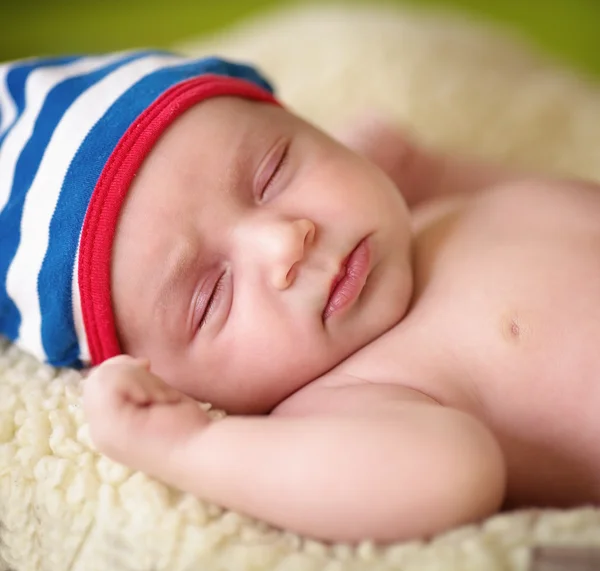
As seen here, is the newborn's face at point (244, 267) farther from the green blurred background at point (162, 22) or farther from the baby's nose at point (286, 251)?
the green blurred background at point (162, 22)

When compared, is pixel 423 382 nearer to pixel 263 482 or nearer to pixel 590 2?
pixel 263 482

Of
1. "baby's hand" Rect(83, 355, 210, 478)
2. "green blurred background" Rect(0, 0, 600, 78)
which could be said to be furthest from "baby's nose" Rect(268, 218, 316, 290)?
"green blurred background" Rect(0, 0, 600, 78)

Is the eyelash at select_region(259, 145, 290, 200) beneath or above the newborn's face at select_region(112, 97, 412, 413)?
above

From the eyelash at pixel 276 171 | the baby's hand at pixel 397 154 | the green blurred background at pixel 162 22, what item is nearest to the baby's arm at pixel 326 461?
the eyelash at pixel 276 171

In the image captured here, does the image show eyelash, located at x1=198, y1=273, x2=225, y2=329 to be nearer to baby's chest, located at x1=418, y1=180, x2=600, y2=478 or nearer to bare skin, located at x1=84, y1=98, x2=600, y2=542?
bare skin, located at x1=84, y1=98, x2=600, y2=542

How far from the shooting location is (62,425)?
0.90m

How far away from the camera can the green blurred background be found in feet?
8.66

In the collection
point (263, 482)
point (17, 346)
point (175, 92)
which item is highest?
point (175, 92)

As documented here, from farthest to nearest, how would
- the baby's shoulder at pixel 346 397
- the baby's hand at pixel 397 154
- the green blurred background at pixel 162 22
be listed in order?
1. the green blurred background at pixel 162 22
2. the baby's hand at pixel 397 154
3. the baby's shoulder at pixel 346 397

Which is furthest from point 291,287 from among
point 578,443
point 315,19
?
point 315,19

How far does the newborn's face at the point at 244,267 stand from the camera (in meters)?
0.95

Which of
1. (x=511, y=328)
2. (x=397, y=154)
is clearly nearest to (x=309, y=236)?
(x=511, y=328)

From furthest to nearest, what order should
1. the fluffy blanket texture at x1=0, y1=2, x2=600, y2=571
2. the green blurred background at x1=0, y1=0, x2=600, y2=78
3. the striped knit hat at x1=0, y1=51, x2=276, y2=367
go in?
the green blurred background at x1=0, y1=0, x2=600, y2=78, the striped knit hat at x1=0, y1=51, x2=276, y2=367, the fluffy blanket texture at x1=0, y1=2, x2=600, y2=571

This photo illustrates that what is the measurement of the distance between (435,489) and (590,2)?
97.5 inches
